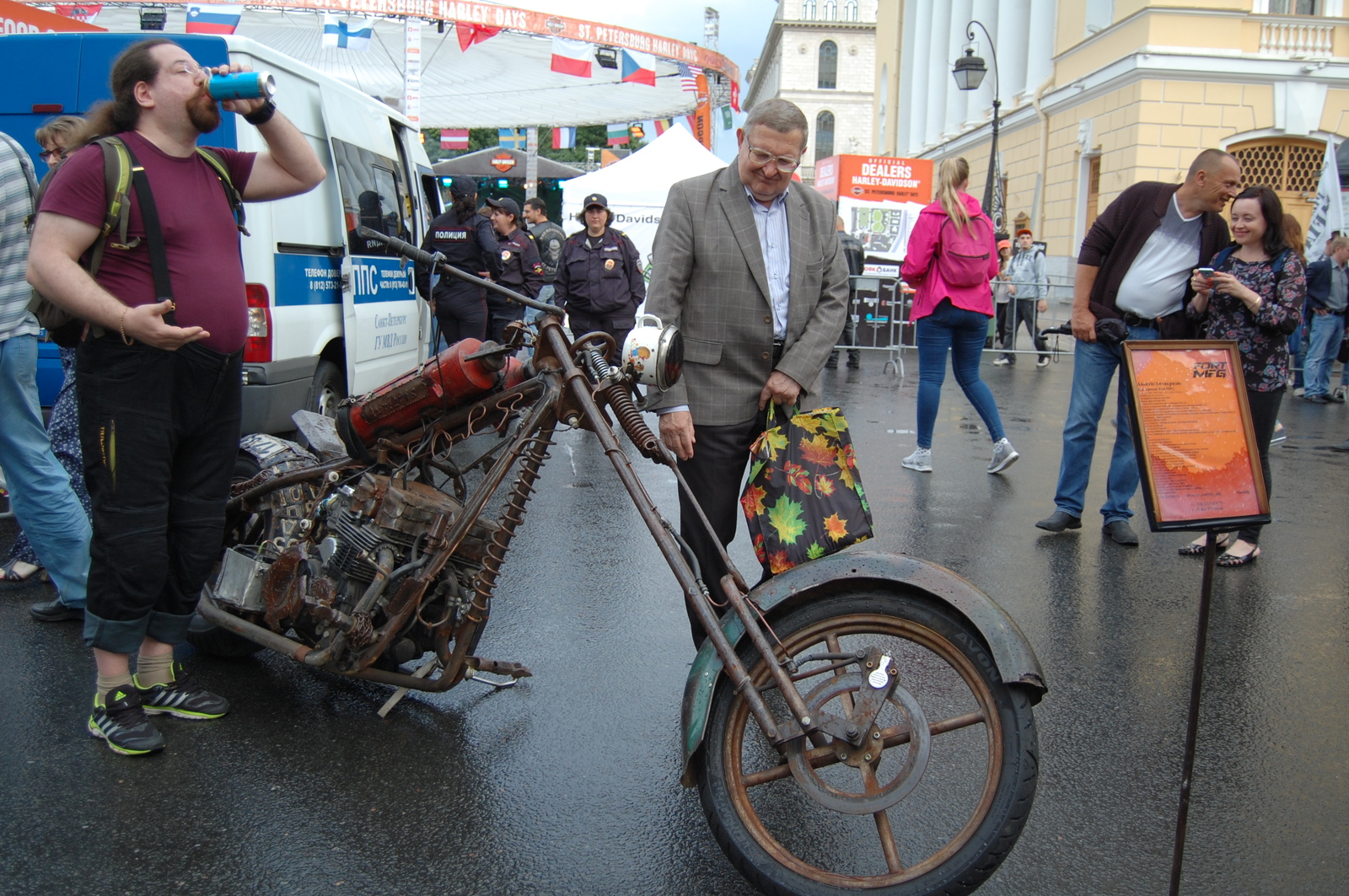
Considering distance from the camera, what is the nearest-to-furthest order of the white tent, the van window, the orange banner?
1. the van window
2. the orange banner
3. the white tent

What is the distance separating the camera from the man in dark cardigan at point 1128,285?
5156 mm

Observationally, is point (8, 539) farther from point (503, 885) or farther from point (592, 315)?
point (592, 315)

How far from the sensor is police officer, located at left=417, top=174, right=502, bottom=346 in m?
8.59

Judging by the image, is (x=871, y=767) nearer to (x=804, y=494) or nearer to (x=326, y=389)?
(x=804, y=494)

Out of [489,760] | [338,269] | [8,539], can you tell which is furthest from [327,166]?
[489,760]

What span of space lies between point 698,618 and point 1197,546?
3.88m

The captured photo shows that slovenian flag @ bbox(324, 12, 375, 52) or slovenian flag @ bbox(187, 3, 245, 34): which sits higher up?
slovenian flag @ bbox(187, 3, 245, 34)

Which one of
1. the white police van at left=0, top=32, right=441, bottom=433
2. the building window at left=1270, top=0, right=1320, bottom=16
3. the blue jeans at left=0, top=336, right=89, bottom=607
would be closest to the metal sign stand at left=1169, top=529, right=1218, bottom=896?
the blue jeans at left=0, top=336, right=89, bottom=607

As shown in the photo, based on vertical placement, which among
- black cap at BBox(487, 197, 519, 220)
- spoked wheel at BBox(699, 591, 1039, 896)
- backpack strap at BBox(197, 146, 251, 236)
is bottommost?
spoked wheel at BBox(699, 591, 1039, 896)

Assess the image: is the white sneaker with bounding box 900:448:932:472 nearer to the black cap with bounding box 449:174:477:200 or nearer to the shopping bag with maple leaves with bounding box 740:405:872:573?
the black cap with bounding box 449:174:477:200

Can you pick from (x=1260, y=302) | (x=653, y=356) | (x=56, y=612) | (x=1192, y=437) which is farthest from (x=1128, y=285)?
(x=56, y=612)

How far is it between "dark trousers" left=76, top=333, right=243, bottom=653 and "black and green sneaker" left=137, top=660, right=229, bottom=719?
16 centimetres

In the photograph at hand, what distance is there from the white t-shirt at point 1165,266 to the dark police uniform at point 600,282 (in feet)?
15.0

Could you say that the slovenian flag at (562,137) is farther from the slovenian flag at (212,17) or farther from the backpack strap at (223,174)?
the backpack strap at (223,174)
